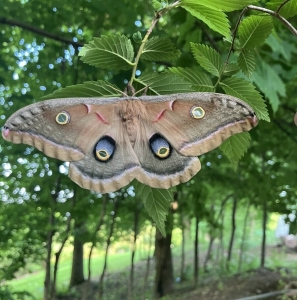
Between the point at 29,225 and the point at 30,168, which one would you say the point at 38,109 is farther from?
the point at 29,225

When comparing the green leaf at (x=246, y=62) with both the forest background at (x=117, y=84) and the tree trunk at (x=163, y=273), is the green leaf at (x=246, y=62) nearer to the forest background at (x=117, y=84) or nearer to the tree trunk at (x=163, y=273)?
the forest background at (x=117, y=84)

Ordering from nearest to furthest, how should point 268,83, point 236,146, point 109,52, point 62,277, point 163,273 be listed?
point 109,52 < point 236,146 < point 268,83 < point 163,273 < point 62,277

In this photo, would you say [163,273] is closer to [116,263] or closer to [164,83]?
[164,83]

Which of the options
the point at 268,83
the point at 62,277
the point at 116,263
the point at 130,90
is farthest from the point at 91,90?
the point at 116,263

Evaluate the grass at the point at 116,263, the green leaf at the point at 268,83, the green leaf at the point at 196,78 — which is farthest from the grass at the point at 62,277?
the green leaf at the point at 196,78

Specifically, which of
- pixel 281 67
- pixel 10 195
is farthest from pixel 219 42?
pixel 10 195

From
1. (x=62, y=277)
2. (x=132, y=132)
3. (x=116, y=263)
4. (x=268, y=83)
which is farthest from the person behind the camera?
(x=116, y=263)
